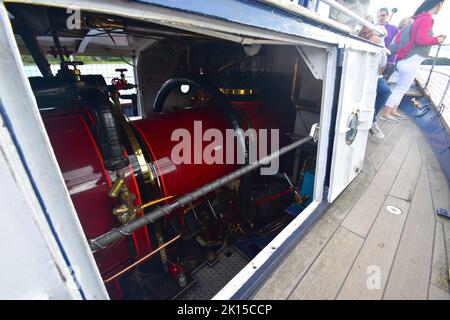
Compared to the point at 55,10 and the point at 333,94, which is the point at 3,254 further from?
the point at 333,94

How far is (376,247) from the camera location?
64.6 inches

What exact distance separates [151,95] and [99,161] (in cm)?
310

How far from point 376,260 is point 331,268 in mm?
336

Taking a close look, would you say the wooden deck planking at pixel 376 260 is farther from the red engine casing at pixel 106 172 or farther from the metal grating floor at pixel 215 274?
the red engine casing at pixel 106 172

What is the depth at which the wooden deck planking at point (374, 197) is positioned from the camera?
6.18 feet

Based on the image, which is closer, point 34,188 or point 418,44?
point 34,188

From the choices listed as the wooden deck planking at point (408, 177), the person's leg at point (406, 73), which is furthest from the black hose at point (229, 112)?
the person's leg at point (406, 73)

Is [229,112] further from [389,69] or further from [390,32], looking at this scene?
[390,32]

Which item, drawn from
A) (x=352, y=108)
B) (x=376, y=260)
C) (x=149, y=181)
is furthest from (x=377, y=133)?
(x=149, y=181)

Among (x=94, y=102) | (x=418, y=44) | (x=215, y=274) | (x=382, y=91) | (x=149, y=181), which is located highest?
(x=418, y=44)

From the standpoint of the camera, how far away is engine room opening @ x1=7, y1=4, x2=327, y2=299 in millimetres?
1423

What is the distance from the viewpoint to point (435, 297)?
4.21 feet

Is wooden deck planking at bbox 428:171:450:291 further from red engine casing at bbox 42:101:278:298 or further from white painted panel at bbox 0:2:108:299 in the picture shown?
white painted panel at bbox 0:2:108:299

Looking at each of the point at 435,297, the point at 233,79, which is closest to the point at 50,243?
the point at 435,297
